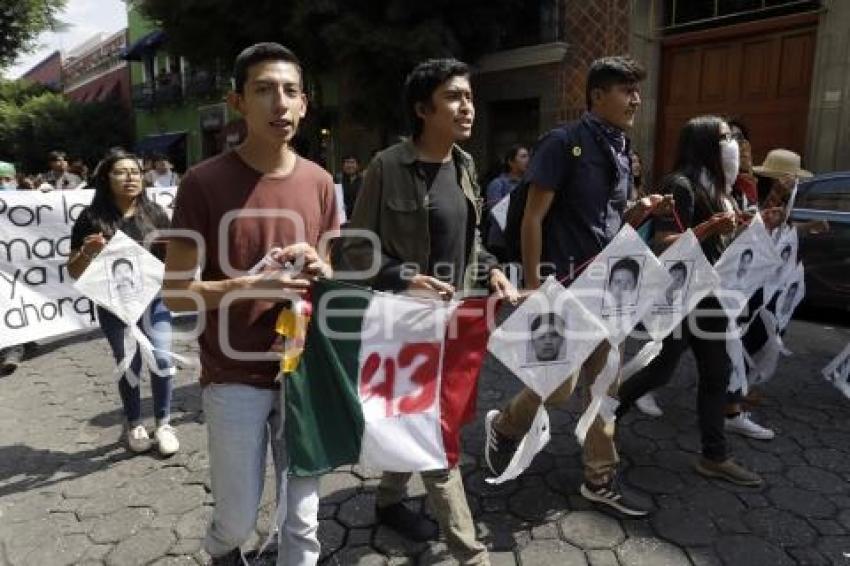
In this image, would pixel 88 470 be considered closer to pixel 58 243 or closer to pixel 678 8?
pixel 58 243

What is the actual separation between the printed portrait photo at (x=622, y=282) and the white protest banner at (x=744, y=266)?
2.02 ft

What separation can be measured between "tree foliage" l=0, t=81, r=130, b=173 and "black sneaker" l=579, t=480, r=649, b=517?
107 ft

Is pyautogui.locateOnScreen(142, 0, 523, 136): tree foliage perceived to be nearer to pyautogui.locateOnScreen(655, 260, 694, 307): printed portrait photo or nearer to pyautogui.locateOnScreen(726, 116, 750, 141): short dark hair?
pyautogui.locateOnScreen(726, 116, 750, 141): short dark hair

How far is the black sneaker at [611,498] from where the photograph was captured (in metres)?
2.97

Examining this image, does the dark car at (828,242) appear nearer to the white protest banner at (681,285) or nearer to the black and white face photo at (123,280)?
the white protest banner at (681,285)

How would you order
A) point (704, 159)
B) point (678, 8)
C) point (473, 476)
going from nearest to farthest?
point (704, 159)
point (473, 476)
point (678, 8)

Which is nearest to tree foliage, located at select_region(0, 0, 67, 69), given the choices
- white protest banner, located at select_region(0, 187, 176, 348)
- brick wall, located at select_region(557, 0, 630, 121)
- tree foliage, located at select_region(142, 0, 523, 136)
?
tree foliage, located at select_region(142, 0, 523, 136)

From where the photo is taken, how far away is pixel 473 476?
11.2 ft

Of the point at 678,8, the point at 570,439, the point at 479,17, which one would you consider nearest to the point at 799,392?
the point at 570,439

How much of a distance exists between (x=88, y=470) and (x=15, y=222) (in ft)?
8.25

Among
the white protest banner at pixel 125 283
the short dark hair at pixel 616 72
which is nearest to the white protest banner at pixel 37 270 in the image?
the white protest banner at pixel 125 283

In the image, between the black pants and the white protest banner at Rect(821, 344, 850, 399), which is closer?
the black pants

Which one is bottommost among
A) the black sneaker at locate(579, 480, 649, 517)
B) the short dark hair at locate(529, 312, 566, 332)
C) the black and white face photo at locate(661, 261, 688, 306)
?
the black sneaker at locate(579, 480, 649, 517)

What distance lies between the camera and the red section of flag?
2.40 m
